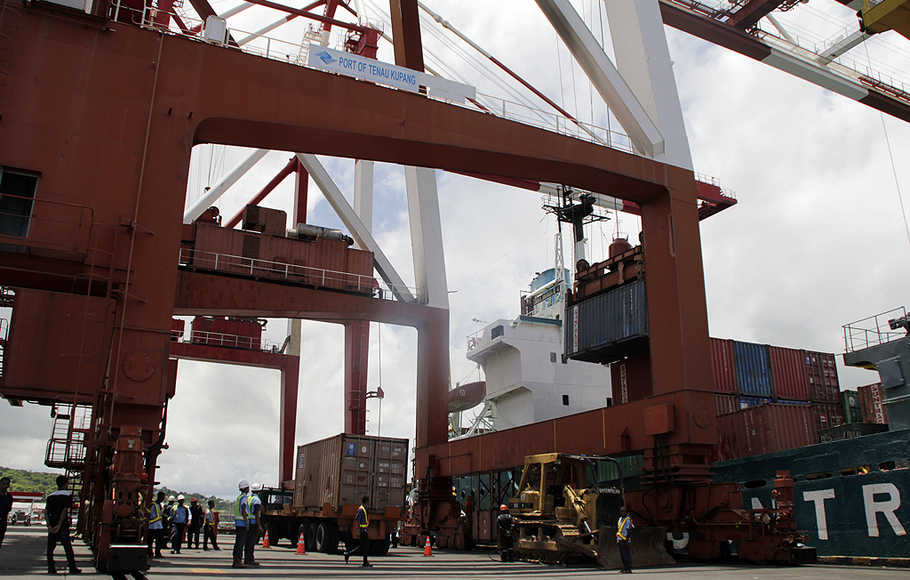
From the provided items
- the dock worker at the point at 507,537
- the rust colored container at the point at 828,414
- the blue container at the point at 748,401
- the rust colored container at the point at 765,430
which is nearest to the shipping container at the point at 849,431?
the rust colored container at the point at 765,430

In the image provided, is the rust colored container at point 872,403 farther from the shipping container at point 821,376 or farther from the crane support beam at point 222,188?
the crane support beam at point 222,188

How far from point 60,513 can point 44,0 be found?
8969 millimetres

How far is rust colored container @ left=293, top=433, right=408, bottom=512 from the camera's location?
17656 millimetres

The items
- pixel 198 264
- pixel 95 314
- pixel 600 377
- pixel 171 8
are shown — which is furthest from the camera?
pixel 600 377

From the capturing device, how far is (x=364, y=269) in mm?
25594

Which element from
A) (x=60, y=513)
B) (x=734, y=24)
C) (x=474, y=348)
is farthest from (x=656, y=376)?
(x=474, y=348)

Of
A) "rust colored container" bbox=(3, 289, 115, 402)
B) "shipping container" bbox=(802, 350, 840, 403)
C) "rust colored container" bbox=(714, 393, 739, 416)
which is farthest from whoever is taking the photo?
"shipping container" bbox=(802, 350, 840, 403)

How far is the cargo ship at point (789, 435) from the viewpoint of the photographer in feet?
42.5

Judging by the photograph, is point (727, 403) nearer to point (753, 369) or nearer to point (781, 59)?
point (753, 369)

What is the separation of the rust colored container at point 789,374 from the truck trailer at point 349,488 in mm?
13171

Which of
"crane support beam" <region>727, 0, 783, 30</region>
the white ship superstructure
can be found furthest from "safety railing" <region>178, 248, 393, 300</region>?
"crane support beam" <region>727, 0, 783, 30</region>

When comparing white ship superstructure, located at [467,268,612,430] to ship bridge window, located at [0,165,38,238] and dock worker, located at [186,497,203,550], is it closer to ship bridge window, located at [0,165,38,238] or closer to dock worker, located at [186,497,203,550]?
dock worker, located at [186,497,203,550]

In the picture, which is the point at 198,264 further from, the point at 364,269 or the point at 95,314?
the point at 95,314

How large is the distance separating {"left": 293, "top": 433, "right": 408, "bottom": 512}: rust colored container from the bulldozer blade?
718cm
